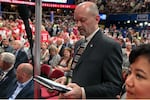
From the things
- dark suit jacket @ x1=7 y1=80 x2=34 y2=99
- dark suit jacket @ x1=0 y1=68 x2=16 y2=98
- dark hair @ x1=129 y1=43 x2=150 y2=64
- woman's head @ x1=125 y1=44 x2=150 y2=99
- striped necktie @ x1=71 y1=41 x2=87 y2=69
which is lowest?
dark suit jacket @ x1=0 y1=68 x2=16 y2=98

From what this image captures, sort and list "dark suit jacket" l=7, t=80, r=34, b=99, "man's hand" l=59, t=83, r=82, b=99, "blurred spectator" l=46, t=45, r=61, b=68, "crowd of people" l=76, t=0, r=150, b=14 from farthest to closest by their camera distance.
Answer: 1. "crowd of people" l=76, t=0, r=150, b=14
2. "blurred spectator" l=46, t=45, r=61, b=68
3. "dark suit jacket" l=7, t=80, r=34, b=99
4. "man's hand" l=59, t=83, r=82, b=99

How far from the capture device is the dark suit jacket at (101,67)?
7.49 ft

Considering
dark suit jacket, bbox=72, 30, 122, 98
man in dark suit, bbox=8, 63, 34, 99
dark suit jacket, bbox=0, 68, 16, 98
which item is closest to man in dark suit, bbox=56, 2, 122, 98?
dark suit jacket, bbox=72, 30, 122, 98

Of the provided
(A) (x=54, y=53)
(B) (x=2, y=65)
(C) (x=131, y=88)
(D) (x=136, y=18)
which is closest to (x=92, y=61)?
(C) (x=131, y=88)

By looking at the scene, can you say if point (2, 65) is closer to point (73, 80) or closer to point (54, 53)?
point (73, 80)

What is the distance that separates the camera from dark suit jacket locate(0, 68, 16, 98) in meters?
4.56

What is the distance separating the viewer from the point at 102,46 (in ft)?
7.74

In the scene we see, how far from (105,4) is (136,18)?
4.34 metres

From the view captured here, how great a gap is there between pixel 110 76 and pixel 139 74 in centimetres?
97

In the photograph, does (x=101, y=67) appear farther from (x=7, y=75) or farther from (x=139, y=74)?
(x=7, y=75)

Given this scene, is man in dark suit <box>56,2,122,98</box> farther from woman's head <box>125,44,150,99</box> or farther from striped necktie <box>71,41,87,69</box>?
woman's head <box>125,44,150,99</box>

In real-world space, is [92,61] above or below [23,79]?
Result: above

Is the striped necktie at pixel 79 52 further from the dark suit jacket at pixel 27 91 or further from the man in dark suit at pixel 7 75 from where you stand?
the man in dark suit at pixel 7 75

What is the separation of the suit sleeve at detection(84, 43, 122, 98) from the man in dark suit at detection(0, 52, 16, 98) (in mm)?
2471
